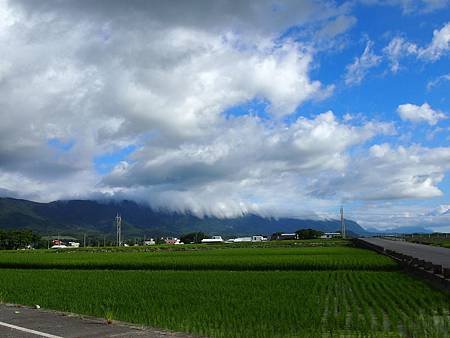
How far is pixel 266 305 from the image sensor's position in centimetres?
1603

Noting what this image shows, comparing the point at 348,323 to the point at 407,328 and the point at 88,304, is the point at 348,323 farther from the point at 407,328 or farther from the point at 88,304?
the point at 88,304

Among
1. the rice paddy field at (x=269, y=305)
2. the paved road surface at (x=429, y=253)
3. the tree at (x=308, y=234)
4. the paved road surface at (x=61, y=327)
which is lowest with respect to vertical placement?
the rice paddy field at (x=269, y=305)

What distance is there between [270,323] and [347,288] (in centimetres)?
1149

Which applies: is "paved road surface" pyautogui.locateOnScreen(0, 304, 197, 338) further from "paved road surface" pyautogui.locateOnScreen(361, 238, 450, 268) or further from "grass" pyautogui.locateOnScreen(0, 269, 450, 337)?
"paved road surface" pyautogui.locateOnScreen(361, 238, 450, 268)

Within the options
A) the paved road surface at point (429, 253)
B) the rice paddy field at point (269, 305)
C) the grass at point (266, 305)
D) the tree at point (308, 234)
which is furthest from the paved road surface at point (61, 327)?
the tree at point (308, 234)

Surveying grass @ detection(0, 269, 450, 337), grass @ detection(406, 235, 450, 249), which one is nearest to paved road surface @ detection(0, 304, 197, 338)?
grass @ detection(0, 269, 450, 337)

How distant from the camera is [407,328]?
39.4 ft

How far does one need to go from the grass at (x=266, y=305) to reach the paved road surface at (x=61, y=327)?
1.21m

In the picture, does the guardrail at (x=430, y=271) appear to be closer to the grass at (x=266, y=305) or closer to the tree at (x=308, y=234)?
the grass at (x=266, y=305)

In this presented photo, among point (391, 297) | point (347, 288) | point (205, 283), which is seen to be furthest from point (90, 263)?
point (391, 297)

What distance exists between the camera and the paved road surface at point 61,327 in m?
9.46

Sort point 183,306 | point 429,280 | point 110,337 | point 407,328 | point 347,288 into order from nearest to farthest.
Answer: point 110,337 < point 407,328 < point 183,306 < point 347,288 < point 429,280

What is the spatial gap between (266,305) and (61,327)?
7.47 m

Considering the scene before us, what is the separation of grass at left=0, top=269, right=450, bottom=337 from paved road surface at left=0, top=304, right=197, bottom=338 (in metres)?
1.21
